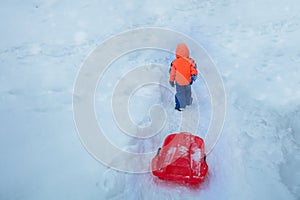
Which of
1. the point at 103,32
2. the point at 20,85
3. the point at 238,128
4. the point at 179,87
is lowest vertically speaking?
the point at 238,128

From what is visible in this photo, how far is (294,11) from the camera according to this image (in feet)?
22.5

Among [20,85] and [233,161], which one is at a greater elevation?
[20,85]

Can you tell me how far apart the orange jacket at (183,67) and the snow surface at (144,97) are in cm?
72

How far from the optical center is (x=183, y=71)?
437cm

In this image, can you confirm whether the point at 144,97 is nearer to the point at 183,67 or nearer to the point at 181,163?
the point at 183,67

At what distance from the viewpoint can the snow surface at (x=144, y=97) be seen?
3.88 meters

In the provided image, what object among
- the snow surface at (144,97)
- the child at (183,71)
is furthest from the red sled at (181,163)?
the child at (183,71)

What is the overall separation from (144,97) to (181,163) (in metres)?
2.01

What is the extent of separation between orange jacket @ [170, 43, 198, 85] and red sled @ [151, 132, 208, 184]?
111cm

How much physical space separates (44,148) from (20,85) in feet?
6.32

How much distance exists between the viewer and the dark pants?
4.60 m

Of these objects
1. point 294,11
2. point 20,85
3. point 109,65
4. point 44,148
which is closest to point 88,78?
point 109,65

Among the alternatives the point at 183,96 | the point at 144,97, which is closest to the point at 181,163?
the point at 183,96

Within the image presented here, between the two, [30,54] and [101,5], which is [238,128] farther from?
[101,5]
